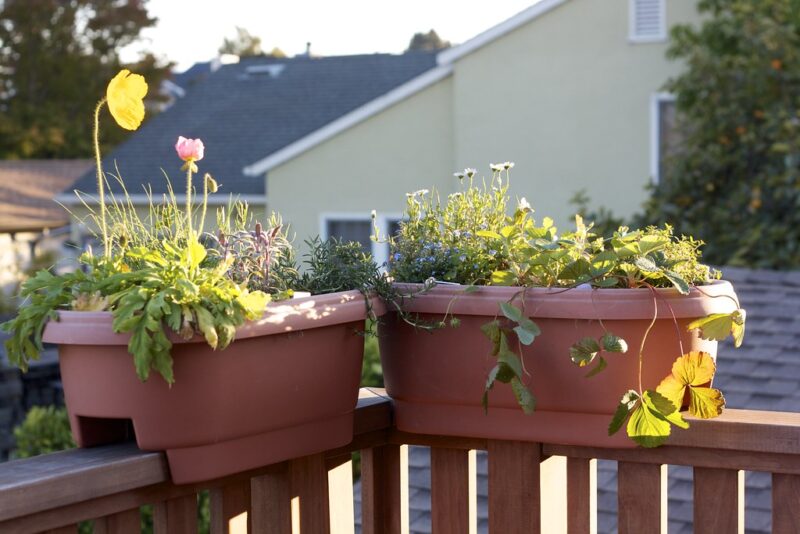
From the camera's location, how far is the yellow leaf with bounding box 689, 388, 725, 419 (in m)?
1.42

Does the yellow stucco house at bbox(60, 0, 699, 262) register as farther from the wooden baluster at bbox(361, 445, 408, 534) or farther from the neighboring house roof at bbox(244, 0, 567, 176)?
the wooden baluster at bbox(361, 445, 408, 534)

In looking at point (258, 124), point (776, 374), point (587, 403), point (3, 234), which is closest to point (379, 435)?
point (587, 403)

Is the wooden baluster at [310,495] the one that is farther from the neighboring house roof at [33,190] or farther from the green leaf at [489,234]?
the neighboring house roof at [33,190]

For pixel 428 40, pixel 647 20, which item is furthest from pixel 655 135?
pixel 428 40

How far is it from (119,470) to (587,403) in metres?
0.64

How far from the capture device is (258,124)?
16203 millimetres

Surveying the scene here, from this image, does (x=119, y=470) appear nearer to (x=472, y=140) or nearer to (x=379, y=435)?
(x=379, y=435)

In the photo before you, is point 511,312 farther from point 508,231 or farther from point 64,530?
point 64,530

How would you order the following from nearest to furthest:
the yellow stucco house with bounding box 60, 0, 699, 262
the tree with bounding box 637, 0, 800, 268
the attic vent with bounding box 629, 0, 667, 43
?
the tree with bounding box 637, 0, 800, 268 < the attic vent with bounding box 629, 0, 667, 43 < the yellow stucco house with bounding box 60, 0, 699, 262

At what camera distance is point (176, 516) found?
54.9 inches

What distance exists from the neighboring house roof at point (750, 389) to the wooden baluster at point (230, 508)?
1.67 m

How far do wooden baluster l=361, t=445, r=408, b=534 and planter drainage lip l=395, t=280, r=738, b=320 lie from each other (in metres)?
0.36

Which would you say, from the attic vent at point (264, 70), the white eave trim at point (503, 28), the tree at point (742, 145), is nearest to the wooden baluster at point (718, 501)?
the tree at point (742, 145)

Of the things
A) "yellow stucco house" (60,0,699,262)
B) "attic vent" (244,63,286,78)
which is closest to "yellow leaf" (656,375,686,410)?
"yellow stucco house" (60,0,699,262)
